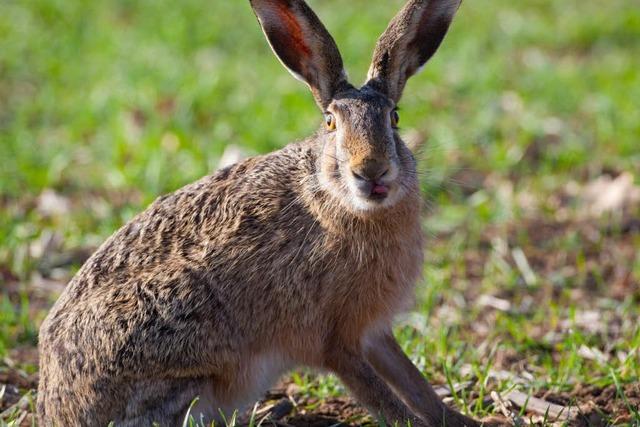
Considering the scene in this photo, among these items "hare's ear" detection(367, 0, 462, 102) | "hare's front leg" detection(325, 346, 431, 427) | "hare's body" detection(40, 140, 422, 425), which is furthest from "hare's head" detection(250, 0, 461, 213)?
"hare's front leg" detection(325, 346, 431, 427)

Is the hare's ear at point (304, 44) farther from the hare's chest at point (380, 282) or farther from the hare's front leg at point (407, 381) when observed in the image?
the hare's front leg at point (407, 381)

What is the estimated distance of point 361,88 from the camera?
476cm

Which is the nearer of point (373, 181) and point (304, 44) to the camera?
point (373, 181)

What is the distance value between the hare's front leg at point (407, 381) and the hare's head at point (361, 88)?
671mm

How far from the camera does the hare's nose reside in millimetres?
4301

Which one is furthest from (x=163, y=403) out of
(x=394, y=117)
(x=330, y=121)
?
(x=394, y=117)

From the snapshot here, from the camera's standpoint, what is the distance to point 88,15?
11891 millimetres

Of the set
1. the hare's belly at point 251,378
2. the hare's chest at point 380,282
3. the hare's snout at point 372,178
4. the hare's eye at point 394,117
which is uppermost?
the hare's eye at point 394,117

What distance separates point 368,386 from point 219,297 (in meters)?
0.71

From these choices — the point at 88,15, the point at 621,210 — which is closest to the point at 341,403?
the point at 621,210

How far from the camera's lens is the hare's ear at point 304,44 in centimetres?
477

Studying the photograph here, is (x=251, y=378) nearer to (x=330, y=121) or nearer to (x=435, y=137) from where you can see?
(x=330, y=121)

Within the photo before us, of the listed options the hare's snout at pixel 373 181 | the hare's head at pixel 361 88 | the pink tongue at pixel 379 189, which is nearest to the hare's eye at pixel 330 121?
the hare's head at pixel 361 88

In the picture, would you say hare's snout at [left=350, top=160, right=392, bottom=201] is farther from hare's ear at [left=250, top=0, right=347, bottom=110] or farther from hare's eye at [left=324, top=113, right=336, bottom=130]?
hare's ear at [left=250, top=0, right=347, bottom=110]
